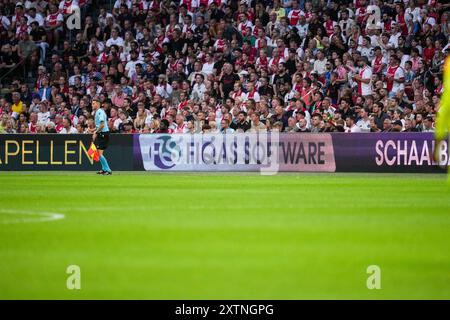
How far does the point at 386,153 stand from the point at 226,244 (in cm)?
1544

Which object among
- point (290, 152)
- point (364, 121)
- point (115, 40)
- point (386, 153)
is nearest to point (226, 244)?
point (386, 153)

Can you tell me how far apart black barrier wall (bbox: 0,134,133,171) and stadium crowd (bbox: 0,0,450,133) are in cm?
139

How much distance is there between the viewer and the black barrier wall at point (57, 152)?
A: 2722 centimetres

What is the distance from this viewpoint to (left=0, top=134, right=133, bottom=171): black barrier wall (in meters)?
27.2

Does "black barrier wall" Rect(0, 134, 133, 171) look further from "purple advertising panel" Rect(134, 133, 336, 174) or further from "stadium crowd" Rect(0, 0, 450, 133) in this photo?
"stadium crowd" Rect(0, 0, 450, 133)

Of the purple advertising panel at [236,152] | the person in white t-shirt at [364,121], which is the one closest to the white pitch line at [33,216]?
the purple advertising panel at [236,152]

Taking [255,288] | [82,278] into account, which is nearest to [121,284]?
[82,278]

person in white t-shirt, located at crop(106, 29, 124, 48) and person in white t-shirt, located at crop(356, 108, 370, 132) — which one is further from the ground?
person in white t-shirt, located at crop(106, 29, 124, 48)

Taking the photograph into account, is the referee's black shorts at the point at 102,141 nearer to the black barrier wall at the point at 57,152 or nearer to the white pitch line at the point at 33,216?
the black barrier wall at the point at 57,152

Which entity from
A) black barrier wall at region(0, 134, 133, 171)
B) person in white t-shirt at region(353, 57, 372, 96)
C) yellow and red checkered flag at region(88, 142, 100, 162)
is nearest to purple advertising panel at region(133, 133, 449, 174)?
black barrier wall at region(0, 134, 133, 171)

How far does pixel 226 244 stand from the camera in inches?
381

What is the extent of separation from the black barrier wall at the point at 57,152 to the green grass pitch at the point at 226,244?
9.62 meters

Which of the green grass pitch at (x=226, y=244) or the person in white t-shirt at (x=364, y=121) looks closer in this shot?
the green grass pitch at (x=226, y=244)

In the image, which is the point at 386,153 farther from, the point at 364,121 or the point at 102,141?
the point at 102,141
